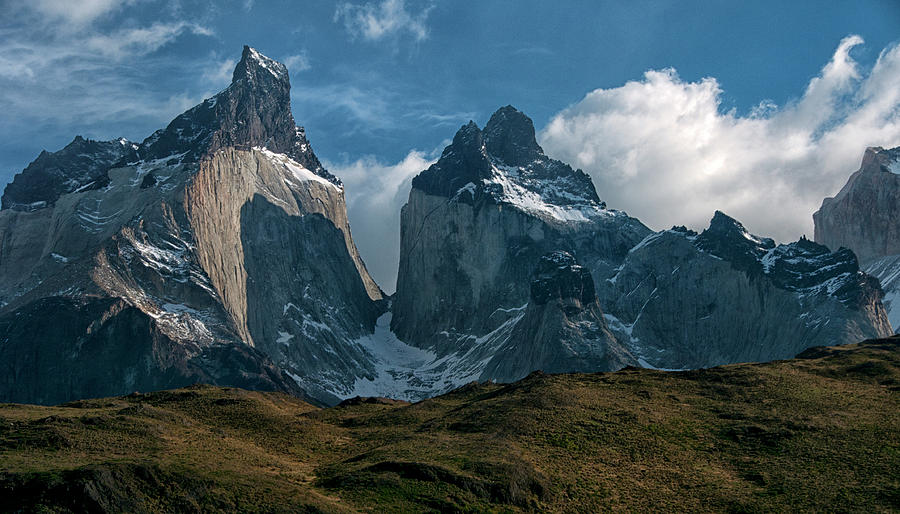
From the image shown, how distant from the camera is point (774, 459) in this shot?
82.4 m

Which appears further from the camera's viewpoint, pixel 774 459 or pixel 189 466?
pixel 774 459

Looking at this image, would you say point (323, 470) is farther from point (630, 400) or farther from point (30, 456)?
point (630, 400)

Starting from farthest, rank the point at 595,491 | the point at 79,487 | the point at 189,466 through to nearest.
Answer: the point at 595,491
the point at 189,466
the point at 79,487

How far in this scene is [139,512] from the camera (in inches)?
2446

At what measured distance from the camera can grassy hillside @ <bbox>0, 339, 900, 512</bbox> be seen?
2645 inches

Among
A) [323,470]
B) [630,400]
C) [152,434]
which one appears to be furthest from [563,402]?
[152,434]

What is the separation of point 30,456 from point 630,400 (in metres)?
55.9

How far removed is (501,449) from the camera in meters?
82.2

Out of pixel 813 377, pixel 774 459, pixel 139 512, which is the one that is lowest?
pixel 139 512

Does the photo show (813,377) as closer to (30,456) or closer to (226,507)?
(226,507)

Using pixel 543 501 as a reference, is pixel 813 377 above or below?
above

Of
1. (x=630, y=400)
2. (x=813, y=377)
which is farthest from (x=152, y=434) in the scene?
(x=813, y=377)

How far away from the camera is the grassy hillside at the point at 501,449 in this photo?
67.2 metres

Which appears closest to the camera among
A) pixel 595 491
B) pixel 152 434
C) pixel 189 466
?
pixel 189 466
